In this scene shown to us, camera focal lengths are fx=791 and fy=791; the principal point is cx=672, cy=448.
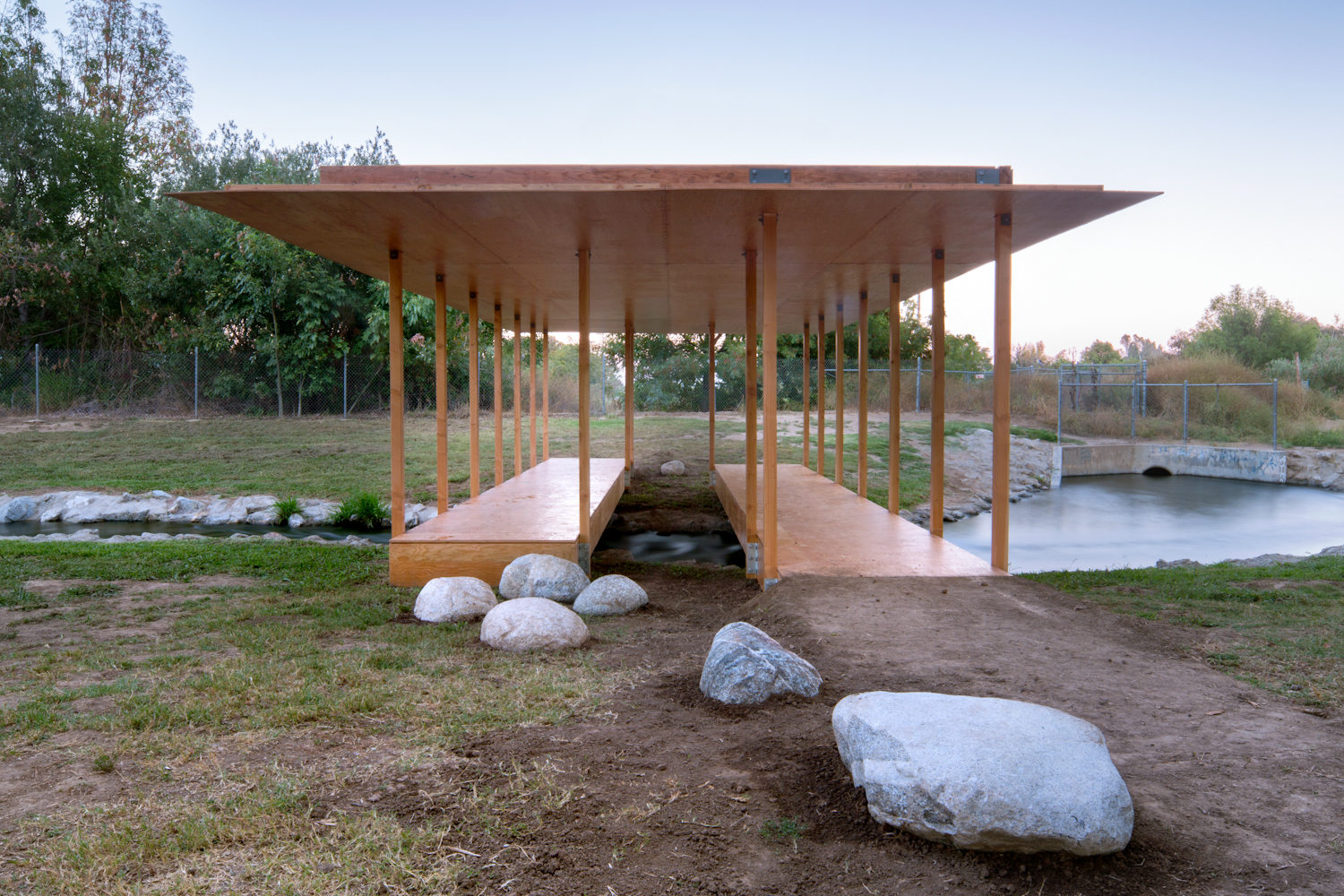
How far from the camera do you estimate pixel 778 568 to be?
597 centimetres

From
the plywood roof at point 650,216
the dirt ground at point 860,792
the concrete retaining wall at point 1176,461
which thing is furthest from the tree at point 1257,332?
the dirt ground at point 860,792

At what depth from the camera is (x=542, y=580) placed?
603cm

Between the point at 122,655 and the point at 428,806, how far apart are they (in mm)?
3031

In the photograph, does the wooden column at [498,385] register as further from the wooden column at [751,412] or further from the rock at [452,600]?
the rock at [452,600]

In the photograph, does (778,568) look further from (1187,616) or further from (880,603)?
(1187,616)

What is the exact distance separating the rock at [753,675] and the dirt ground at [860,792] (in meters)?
0.07

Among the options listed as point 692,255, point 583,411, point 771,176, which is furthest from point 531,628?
point 692,255

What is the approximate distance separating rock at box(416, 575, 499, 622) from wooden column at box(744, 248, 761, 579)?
2.10 m

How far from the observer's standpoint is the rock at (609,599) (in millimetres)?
5758

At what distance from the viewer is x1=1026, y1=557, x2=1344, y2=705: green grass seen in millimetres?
4098

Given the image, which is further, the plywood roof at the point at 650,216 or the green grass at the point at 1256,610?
the plywood roof at the point at 650,216

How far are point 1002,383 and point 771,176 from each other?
7.80 feet

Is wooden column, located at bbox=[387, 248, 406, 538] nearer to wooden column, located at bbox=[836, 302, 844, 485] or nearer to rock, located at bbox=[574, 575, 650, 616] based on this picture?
rock, located at bbox=[574, 575, 650, 616]

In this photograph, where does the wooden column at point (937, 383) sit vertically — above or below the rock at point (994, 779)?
above
